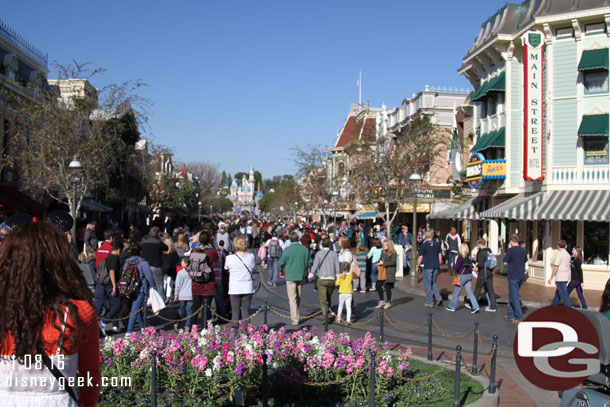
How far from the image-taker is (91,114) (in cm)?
2442

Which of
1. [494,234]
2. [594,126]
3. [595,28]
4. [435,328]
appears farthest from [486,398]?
[494,234]

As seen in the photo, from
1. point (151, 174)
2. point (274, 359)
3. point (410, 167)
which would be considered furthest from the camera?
point (151, 174)

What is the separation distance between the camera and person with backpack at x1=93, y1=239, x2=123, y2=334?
1032 centimetres

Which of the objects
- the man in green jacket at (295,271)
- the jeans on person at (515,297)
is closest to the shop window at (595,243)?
the jeans on person at (515,297)

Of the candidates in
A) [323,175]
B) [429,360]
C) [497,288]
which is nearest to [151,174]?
[323,175]

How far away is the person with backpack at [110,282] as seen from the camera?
10.3 meters

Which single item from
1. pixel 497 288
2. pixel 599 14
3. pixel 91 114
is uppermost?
pixel 599 14

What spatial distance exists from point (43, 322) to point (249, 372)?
4099mm

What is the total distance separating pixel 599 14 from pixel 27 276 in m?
21.1

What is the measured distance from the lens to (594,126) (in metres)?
18.9

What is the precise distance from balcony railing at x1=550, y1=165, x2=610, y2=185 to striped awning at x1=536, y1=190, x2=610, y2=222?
37cm

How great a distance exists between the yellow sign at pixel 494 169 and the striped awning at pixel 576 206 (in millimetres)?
3138

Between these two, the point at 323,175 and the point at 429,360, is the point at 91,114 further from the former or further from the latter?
the point at 323,175

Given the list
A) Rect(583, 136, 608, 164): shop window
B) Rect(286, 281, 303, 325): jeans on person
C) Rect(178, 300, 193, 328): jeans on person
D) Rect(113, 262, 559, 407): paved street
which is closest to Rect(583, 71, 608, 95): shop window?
Rect(583, 136, 608, 164): shop window
